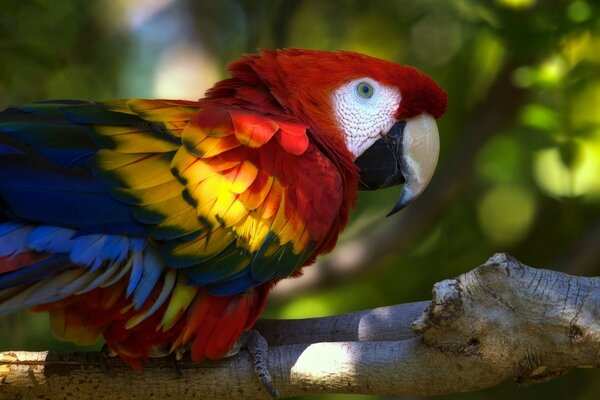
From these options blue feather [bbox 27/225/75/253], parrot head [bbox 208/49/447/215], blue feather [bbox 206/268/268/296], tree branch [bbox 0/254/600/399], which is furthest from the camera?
parrot head [bbox 208/49/447/215]

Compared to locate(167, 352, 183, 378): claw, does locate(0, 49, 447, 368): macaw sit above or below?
above

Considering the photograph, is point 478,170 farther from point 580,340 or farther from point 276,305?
point 580,340

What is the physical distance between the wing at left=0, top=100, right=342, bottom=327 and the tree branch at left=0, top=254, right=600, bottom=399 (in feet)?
0.59

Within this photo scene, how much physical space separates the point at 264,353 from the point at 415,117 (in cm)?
92

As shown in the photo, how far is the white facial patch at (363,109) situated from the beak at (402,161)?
36 millimetres

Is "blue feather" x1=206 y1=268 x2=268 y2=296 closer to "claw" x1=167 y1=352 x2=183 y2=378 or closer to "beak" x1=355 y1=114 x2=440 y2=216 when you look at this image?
"claw" x1=167 y1=352 x2=183 y2=378

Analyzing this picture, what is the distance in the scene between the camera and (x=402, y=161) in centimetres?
274

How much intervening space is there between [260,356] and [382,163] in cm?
77

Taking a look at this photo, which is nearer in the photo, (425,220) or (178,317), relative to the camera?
(178,317)

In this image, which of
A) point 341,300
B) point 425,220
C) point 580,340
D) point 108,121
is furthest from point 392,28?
point 580,340

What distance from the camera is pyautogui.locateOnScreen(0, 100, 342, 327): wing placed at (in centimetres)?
209

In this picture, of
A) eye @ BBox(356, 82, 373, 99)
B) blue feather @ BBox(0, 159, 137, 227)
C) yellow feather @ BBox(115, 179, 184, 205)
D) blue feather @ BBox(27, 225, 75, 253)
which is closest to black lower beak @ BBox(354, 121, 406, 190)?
eye @ BBox(356, 82, 373, 99)

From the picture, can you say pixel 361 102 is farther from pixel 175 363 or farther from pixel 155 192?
pixel 175 363

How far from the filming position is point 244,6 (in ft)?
14.5
